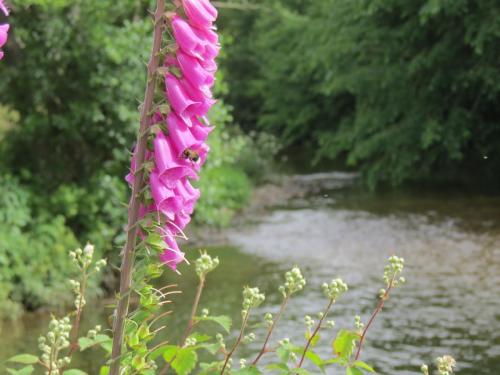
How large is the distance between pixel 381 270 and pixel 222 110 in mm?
2737

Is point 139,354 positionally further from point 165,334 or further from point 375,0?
point 375,0

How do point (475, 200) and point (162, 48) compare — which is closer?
point (162, 48)

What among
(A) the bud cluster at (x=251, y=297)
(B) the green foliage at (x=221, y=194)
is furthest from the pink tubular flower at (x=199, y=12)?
(B) the green foliage at (x=221, y=194)

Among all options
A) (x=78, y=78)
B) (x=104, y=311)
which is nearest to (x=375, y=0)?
(x=78, y=78)

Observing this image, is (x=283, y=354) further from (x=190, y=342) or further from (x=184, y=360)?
(x=190, y=342)

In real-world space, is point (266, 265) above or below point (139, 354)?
below

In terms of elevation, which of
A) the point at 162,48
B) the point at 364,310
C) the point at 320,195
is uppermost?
the point at 162,48

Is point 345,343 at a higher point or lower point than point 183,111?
lower

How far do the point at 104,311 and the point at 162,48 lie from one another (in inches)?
282

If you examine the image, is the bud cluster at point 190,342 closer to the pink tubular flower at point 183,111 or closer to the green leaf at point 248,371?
the green leaf at point 248,371

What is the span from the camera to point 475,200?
15664 mm

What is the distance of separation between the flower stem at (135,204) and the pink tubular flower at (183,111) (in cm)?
3

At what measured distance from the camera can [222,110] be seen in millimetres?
10305

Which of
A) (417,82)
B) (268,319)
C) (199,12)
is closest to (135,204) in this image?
(199,12)
